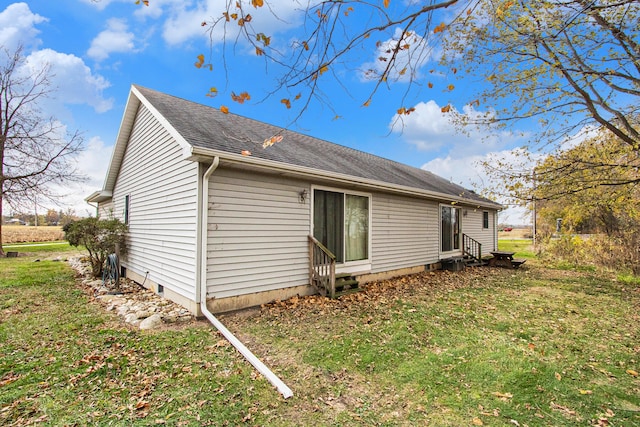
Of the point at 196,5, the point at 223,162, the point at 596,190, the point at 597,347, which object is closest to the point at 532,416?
the point at 597,347

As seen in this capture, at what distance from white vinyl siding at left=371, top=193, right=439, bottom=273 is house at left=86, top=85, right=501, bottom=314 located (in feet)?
0.17

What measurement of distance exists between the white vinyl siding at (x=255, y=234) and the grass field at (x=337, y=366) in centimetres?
57

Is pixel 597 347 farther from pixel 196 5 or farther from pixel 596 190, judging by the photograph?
pixel 196 5

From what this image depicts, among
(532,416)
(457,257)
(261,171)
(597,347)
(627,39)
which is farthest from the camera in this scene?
(457,257)

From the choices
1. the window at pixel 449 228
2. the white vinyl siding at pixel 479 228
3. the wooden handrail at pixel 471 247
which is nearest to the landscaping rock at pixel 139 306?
the window at pixel 449 228

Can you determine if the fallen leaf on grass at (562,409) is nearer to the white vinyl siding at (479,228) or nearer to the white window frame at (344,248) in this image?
the white window frame at (344,248)

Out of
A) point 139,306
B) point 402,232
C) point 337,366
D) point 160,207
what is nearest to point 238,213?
point 160,207

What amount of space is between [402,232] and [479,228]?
6.58 m

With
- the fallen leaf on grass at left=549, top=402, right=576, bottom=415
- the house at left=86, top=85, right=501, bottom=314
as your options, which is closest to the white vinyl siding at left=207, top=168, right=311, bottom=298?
the house at left=86, top=85, right=501, bottom=314

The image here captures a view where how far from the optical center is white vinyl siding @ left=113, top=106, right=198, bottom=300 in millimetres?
5383

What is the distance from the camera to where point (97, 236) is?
805cm

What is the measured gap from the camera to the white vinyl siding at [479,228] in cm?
1265

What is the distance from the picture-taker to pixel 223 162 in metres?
5.02

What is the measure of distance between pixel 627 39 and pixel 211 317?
8.45 m
